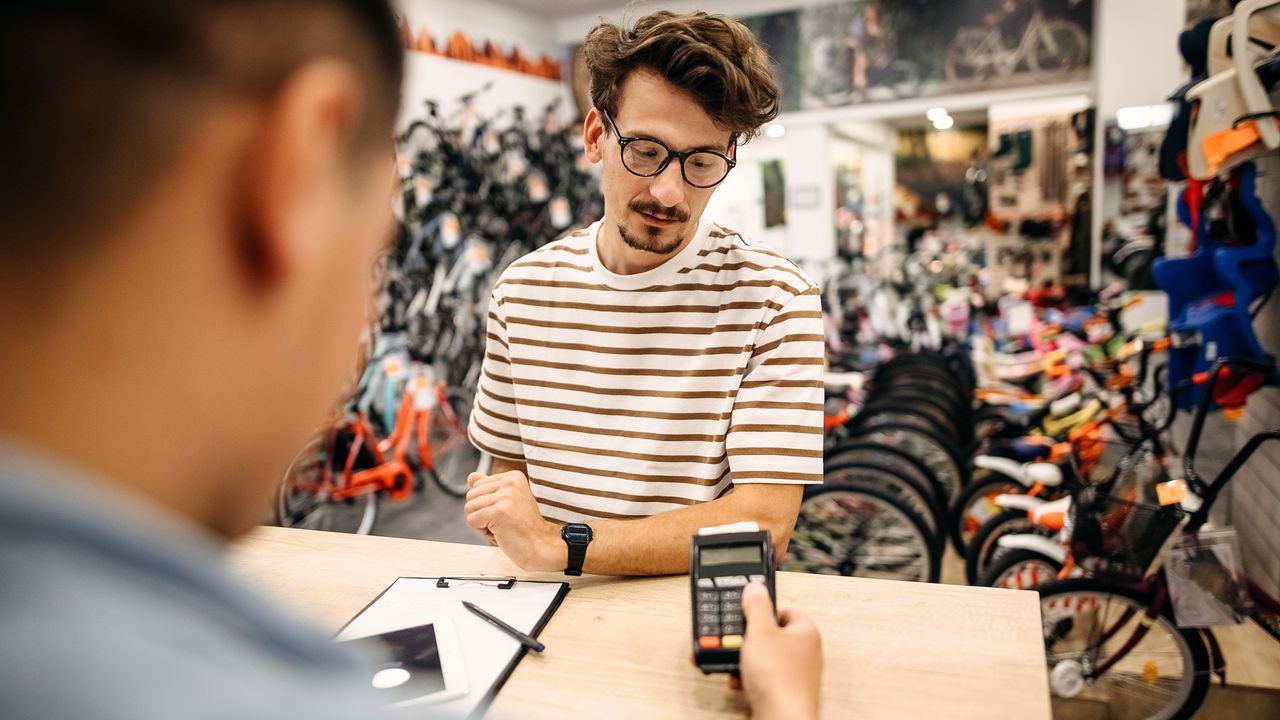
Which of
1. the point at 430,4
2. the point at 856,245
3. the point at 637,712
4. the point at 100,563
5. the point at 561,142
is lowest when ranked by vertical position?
the point at 637,712

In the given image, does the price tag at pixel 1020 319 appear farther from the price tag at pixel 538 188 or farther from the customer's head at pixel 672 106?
the price tag at pixel 538 188

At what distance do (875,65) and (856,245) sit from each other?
1779 mm

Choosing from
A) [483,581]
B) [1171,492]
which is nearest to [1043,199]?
[1171,492]

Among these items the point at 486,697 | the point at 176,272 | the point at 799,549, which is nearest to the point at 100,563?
the point at 176,272

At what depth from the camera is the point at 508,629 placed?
1042 mm

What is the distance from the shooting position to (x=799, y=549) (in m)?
3.27

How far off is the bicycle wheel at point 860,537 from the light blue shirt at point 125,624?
2.86 metres

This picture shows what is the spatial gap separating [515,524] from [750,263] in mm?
662

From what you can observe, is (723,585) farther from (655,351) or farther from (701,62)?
(701,62)

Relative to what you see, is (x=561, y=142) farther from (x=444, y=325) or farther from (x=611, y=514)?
(x=611, y=514)

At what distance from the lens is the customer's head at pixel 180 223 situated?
287 mm

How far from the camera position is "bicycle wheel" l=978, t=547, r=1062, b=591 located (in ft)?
8.14

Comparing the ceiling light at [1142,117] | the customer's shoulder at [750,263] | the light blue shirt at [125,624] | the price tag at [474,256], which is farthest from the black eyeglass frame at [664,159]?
the ceiling light at [1142,117]

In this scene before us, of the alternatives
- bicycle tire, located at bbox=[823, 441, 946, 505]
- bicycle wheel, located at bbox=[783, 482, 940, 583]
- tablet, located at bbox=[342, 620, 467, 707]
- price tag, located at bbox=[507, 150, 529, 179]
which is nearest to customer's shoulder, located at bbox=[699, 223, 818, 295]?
tablet, located at bbox=[342, 620, 467, 707]
